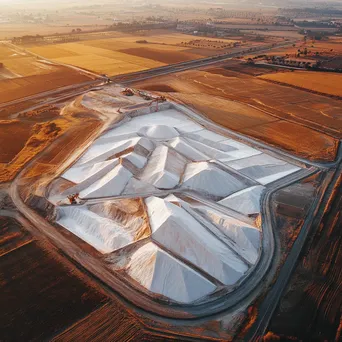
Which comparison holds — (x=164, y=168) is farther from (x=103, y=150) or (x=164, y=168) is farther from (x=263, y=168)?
(x=263, y=168)

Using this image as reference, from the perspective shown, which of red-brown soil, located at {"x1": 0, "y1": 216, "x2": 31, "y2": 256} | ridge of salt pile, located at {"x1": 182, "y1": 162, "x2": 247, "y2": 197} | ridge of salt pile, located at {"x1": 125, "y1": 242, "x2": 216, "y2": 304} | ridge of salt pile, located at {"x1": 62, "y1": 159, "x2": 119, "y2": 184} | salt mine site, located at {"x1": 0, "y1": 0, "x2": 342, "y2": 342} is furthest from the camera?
ridge of salt pile, located at {"x1": 62, "y1": 159, "x2": 119, "y2": 184}

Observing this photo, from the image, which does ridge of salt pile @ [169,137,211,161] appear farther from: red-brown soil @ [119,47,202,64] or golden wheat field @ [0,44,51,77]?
red-brown soil @ [119,47,202,64]

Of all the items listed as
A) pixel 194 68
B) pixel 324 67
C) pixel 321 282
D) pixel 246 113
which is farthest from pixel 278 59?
pixel 321 282

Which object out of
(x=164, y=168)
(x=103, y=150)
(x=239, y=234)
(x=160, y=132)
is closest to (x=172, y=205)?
(x=239, y=234)

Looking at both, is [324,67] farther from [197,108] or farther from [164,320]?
[164,320]

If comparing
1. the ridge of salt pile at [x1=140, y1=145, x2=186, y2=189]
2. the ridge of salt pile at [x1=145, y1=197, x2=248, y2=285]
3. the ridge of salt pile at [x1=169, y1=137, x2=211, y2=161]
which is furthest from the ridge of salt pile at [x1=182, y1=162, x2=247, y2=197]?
the ridge of salt pile at [x1=145, y1=197, x2=248, y2=285]

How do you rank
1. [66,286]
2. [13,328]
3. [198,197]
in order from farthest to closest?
[198,197] → [66,286] → [13,328]
